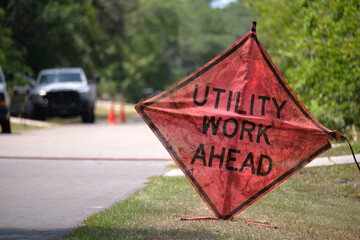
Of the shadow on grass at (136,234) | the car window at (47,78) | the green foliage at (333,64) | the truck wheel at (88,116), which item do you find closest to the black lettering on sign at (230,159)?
the shadow on grass at (136,234)

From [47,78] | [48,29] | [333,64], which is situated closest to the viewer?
[333,64]

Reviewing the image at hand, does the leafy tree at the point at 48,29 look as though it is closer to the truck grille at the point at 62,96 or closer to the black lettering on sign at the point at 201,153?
the truck grille at the point at 62,96

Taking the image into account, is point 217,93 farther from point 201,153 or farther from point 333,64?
point 333,64

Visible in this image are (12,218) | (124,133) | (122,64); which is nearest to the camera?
(12,218)

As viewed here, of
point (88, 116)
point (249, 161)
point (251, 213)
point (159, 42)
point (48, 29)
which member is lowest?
point (88, 116)

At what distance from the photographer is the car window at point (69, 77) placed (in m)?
28.9

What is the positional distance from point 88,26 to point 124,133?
57.9ft

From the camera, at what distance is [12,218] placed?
24.5 ft

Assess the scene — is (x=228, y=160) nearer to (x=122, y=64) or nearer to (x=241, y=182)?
(x=241, y=182)

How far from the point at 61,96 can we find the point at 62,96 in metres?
0.04

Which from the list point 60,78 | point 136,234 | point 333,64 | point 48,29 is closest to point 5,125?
point 60,78

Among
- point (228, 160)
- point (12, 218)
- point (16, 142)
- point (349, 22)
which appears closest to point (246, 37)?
point (228, 160)

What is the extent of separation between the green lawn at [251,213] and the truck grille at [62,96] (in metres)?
17.5

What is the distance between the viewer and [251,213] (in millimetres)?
7828
